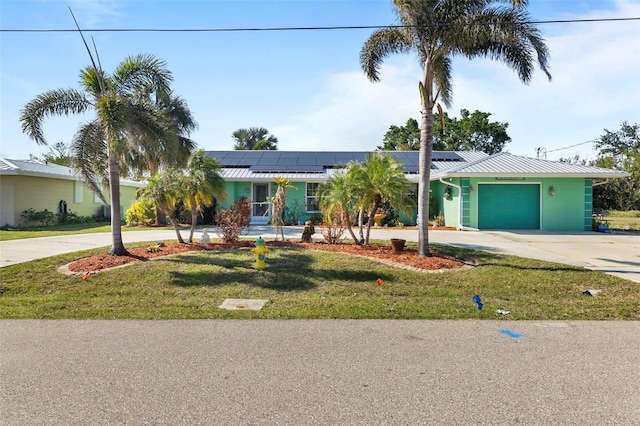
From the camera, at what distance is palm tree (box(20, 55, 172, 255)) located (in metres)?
9.45

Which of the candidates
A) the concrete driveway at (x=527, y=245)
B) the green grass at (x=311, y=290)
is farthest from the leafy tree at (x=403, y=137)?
the green grass at (x=311, y=290)

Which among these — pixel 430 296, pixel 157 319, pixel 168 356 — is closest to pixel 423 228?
pixel 430 296

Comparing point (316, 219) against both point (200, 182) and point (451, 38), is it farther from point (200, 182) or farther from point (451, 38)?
point (451, 38)

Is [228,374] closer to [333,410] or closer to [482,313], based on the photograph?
[333,410]

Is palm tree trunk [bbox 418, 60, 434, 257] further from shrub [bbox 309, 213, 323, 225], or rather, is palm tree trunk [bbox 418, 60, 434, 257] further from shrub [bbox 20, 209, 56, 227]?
shrub [bbox 20, 209, 56, 227]

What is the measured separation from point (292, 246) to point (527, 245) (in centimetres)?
736

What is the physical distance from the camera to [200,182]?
484 inches

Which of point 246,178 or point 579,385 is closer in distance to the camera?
point 579,385

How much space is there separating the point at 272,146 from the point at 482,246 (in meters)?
33.2

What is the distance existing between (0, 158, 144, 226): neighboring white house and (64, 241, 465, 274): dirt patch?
776 cm

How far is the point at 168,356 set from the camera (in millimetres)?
4328

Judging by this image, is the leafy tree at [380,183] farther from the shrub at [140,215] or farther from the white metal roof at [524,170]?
the shrub at [140,215]

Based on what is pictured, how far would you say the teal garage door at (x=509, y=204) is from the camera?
18.0m

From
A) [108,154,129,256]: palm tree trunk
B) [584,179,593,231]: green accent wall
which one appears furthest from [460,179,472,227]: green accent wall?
[108,154,129,256]: palm tree trunk
